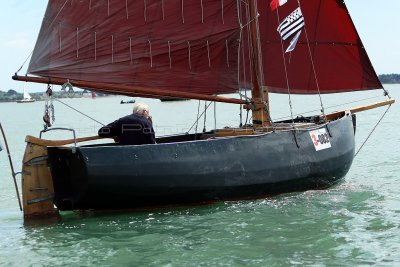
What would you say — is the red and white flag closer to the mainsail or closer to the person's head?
the mainsail

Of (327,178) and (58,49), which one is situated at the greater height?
(58,49)

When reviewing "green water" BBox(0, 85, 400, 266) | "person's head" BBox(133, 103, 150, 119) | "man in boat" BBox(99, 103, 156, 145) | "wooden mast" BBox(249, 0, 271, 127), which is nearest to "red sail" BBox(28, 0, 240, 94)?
"wooden mast" BBox(249, 0, 271, 127)

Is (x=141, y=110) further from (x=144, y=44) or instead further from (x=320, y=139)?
(x=320, y=139)

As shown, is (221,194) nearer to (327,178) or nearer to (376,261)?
(327,178)

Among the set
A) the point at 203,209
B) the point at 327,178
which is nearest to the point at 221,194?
the point at 203,209

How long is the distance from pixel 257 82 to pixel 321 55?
2.34 meters

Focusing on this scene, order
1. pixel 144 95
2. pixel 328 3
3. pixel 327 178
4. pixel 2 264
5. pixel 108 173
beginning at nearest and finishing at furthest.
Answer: pixel 2 264 → pixel 108 173 → pixel 144 95 → pixel 327 178 → pixel 328 3

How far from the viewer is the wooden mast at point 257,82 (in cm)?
1180

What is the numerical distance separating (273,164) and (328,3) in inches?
180

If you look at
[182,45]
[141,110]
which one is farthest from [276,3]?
[141,110]

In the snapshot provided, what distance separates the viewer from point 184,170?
992 cm

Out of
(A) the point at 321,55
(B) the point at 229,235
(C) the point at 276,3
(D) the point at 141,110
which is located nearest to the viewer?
(B) the point at 229,235

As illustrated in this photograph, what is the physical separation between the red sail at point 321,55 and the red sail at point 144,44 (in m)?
1.74

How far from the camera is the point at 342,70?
13930 mm
